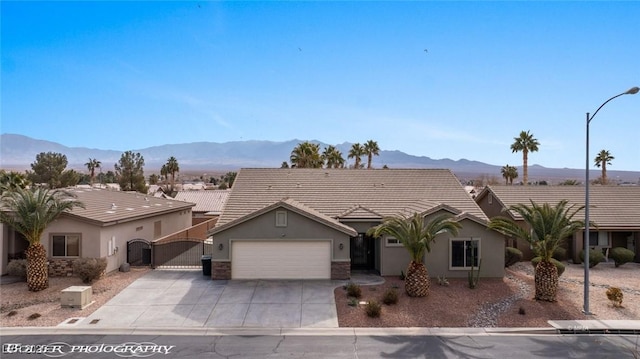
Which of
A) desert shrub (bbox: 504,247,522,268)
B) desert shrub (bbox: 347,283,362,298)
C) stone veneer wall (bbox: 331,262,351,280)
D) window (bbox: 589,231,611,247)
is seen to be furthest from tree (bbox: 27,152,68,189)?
window (bbox: 589,231,611,247)

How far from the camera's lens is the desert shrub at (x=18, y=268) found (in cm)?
2006

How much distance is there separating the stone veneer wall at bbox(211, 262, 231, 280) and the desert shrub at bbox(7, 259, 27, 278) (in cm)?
854

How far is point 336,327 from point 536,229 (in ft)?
31.6

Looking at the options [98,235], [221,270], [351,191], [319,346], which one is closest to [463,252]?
[351,191]

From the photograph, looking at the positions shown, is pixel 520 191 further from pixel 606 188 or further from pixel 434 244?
pixel 434 244

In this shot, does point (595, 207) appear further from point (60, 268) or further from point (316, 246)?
point (60, 268)

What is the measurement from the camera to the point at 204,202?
48.0 m

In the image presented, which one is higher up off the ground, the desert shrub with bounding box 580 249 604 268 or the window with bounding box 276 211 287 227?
the window with bounding box 276 211 287 227

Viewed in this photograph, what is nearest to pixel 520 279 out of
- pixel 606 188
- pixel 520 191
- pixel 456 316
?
pixel 456 316

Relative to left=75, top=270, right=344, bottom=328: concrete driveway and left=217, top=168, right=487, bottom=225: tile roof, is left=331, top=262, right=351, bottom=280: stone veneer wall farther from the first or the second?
left=217, top=168, right=487, bottom=225: tile roof

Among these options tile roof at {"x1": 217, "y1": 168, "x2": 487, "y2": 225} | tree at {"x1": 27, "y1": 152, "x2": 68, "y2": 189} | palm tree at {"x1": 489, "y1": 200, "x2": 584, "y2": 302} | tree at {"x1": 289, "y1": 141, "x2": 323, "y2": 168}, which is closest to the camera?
palm tree at {"x1": 489, "y1": 200, "x2": 584, "y2": 302}

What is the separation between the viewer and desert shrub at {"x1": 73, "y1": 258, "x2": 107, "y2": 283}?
19.7m

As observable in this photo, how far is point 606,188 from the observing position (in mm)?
31312

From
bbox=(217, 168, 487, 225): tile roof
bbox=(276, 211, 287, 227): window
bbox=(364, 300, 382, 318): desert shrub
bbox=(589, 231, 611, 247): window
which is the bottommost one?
bbox=(364, 300, 382, 318): desert shrub
